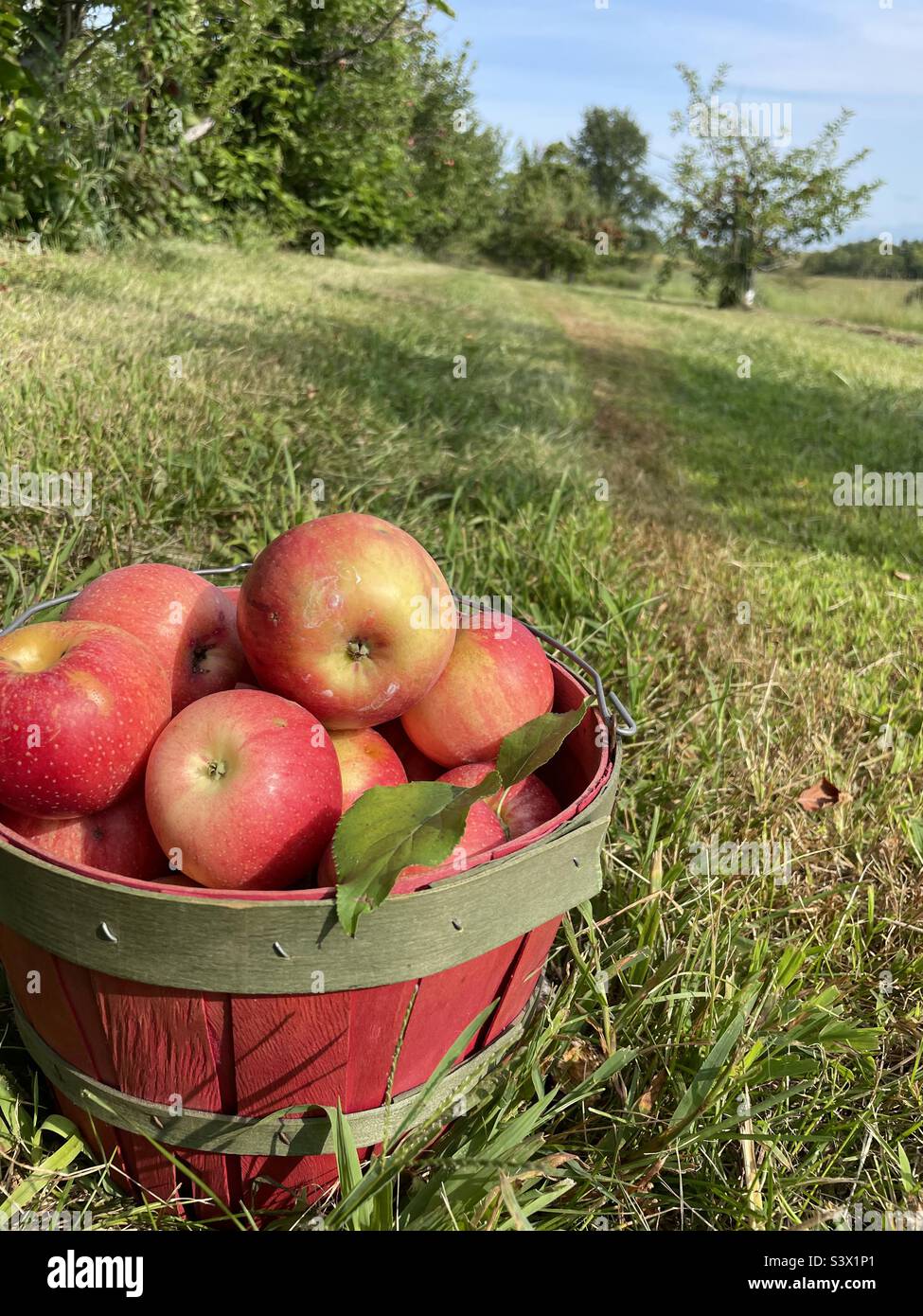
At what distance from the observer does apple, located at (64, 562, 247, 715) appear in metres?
1.56

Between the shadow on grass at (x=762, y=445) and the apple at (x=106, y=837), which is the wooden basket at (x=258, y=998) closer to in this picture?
the apple at (x=106, y=837)

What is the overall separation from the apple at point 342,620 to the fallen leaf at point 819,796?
1272mm

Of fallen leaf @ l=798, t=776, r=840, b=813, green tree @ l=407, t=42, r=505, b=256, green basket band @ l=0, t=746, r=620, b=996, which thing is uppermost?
green tree @ l=407, t=42, r=505, b=256

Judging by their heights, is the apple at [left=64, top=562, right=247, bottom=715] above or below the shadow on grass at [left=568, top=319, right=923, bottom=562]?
below

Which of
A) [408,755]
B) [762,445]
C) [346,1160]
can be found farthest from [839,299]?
[346,1160]

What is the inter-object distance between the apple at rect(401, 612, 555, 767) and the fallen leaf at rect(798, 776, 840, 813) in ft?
3.29

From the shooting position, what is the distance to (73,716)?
4.17ft

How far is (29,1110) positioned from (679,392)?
8.53m

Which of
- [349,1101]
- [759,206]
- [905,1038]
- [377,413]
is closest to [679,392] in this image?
[377,413]

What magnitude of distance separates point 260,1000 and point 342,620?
1.84ft

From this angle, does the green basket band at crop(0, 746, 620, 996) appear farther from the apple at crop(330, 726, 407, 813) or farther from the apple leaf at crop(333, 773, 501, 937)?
the apple at crop(330, 726, 407, 813)

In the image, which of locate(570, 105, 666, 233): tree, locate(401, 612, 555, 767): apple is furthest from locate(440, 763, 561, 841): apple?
locate(570, 105, 666, 233): tree

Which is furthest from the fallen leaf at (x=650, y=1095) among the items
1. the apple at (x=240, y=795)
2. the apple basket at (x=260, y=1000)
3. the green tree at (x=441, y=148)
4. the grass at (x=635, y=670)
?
the green tree at (x=441, y=148)
